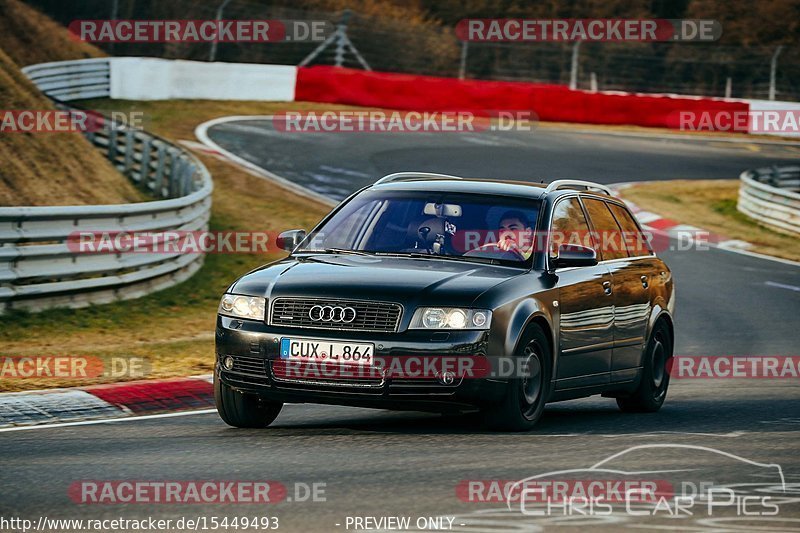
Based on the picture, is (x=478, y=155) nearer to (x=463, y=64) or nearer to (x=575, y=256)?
(x=463, y=64)

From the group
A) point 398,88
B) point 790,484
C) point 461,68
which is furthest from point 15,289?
point 461,68

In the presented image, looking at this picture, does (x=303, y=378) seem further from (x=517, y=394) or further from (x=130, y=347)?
(x=130, y=347)

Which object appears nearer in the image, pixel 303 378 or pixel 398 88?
pixel 303 378

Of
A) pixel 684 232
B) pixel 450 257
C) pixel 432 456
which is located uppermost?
pixel 450 257

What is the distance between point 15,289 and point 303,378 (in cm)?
644

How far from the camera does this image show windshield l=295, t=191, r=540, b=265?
9219mm

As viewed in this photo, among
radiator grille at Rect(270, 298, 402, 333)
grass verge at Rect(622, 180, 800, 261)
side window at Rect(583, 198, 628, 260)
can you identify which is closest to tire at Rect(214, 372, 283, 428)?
radiator grille at Rect(270, 298, 402, 333)

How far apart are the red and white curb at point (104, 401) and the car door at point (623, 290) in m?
2.93

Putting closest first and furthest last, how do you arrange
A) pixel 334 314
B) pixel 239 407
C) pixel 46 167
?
pixel 334 314 → pixel 239 407 → pixel 46 167

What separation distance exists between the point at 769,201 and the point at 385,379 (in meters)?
21.2

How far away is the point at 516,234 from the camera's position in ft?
30.5

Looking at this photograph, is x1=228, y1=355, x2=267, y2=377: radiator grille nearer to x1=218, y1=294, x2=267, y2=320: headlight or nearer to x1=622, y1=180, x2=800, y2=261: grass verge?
x1=218, y1=294, x2=267, y2=320: headlight

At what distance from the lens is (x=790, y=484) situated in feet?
23.5

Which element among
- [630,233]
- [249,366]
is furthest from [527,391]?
[630,233]
